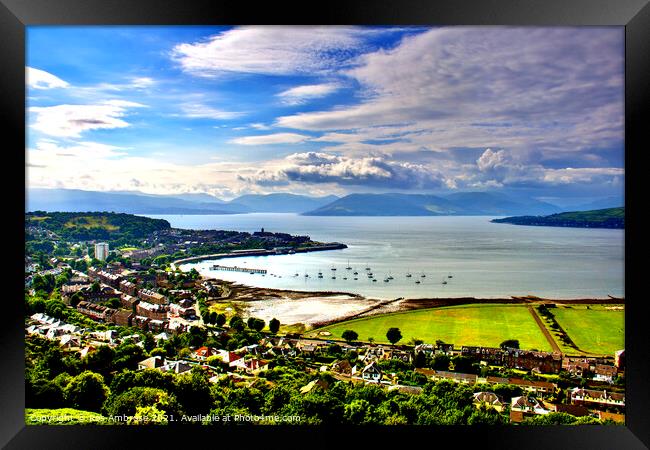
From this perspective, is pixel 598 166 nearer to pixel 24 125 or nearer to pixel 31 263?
pixel 24 125

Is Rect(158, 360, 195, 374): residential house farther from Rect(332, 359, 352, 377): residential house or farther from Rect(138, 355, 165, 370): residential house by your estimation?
Rect(332, 359, 352, 377): residential house

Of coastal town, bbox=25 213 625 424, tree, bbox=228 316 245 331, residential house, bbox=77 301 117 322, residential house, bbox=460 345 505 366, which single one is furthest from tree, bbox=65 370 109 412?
residential house, bbox=460 345 505 366

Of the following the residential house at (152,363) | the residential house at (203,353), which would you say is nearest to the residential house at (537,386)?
the residential house at (203,353)

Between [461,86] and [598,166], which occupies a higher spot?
[461,86]

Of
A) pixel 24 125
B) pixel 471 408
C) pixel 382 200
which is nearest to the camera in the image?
pixel 24 125

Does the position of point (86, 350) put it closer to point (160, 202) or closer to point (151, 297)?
point (151, 297)

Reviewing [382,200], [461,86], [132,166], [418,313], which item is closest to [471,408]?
[418,313]

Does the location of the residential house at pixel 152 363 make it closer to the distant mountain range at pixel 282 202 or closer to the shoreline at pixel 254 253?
the shoreline at pixel 254 253

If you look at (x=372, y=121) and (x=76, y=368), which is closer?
(x=76, y=368)
